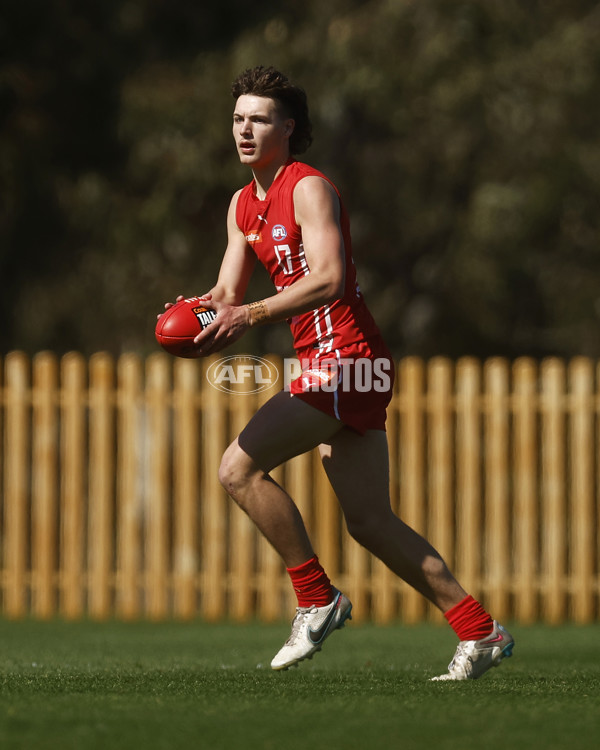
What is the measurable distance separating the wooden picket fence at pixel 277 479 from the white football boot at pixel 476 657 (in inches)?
195

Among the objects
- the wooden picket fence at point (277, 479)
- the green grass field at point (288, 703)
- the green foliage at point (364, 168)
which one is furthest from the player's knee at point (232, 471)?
the green foliage at point (364, 168)

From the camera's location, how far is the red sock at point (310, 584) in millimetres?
5332

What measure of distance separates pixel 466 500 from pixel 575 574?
0.99m

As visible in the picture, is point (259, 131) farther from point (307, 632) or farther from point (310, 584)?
point (307, 632)

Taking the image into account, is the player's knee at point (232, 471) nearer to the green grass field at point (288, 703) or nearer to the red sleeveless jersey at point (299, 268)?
the red sleeveless jersey at point (299, 268)

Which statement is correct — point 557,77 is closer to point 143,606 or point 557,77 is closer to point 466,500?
point 466,500

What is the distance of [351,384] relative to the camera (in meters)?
5.21

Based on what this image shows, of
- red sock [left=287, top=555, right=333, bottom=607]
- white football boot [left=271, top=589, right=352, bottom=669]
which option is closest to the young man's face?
red sock [left=287, top=555, right=333, bottom=607]

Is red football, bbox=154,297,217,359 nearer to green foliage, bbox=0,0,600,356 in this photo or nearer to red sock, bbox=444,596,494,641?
red sock, bbox=444,596,494,641

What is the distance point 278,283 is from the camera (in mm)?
5461

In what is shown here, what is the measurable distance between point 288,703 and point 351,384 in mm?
1285

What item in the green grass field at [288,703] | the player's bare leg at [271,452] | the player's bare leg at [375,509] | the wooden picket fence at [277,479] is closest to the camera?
the green grass field at [288,703]

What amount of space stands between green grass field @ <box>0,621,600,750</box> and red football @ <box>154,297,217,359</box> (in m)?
1.20

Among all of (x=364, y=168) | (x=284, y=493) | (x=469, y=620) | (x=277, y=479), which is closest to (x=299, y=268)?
(x=284, y=493)
